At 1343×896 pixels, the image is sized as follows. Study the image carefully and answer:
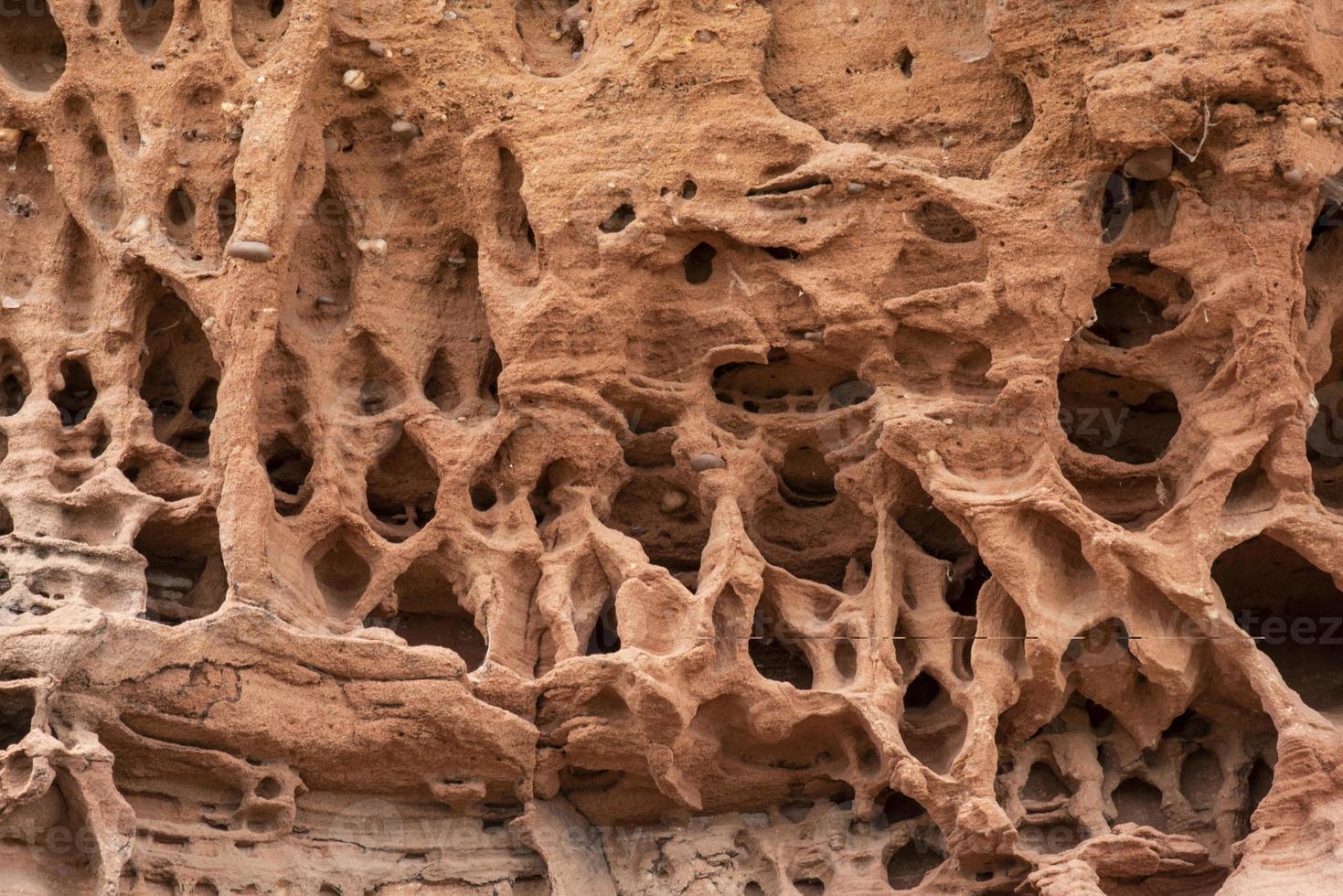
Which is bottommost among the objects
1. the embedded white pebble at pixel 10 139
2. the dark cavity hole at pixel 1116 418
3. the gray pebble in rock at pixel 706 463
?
the gray pebble in rock at pixel 706 463

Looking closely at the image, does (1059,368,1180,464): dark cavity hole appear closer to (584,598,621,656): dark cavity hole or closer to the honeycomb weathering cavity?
the honeycomb weathering cavity

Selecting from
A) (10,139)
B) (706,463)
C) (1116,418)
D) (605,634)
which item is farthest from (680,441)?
(10,139)

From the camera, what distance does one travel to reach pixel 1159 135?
8164 mm

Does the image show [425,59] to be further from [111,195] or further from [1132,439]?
[1132,439]

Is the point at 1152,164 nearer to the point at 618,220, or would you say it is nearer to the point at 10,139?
the point at 618,220

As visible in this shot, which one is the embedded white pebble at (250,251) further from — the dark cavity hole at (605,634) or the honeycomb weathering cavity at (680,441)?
the dark cavity hole at (605,634)

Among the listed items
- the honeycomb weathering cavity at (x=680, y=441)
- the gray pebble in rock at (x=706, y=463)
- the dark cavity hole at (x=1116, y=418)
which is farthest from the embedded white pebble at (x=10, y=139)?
the dark cavity hole at (x=1116, y=418)

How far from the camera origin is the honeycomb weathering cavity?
26.2 ft

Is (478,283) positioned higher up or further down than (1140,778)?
higher up

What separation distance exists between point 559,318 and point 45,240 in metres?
2.03

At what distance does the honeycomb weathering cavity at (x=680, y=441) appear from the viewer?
7988 mm

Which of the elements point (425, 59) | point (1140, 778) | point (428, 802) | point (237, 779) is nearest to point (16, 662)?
point (237, 779)

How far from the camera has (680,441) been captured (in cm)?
862

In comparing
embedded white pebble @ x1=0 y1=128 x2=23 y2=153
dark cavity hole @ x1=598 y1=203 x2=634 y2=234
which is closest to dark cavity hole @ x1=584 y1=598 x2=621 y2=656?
dark cavity hole @ x1=598 y1=203 x2=634 y2=234
